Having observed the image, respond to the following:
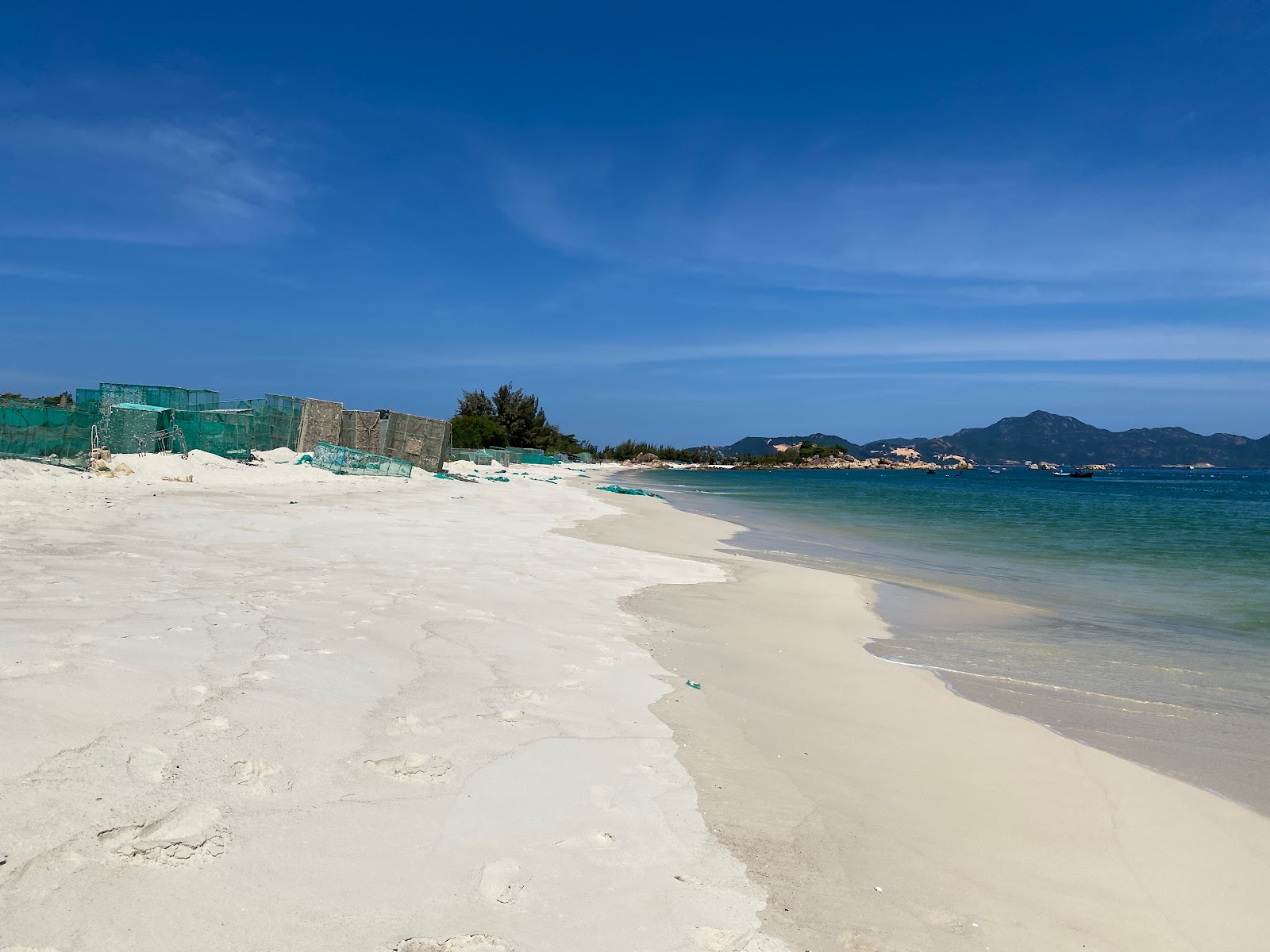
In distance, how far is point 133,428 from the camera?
1895cm

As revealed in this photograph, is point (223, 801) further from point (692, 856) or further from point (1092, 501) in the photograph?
point (1092, 501)

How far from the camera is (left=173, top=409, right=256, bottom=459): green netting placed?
2088cm

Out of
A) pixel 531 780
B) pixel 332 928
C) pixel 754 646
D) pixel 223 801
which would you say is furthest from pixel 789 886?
pixel 754 646

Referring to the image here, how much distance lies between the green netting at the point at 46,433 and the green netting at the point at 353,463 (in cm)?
720

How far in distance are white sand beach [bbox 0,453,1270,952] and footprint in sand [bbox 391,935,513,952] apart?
0.4 inches

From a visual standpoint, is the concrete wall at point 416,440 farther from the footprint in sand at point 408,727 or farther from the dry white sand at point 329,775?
the footprint in sand at point 408,727

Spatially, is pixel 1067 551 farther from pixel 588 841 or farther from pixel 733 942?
pixel 733 942

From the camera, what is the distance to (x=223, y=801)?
2.84 meters

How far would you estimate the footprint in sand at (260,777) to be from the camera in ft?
9.80

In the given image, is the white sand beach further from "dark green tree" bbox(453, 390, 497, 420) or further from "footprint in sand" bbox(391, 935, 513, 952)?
"dark green tree" bbox(453, 390, 497, 420)

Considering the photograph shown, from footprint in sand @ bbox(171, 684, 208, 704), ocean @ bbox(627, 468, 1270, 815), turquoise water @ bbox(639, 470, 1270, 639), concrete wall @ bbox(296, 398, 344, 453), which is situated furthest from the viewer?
concrete wall @ bbox(296, 398, 344, 453)

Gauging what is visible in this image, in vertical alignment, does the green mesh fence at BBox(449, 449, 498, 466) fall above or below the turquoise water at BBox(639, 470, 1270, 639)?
above

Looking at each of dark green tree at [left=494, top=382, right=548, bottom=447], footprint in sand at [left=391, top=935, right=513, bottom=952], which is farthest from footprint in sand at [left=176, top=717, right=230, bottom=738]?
dark green tree at [left=494, top=382, right=548, bottom=447]

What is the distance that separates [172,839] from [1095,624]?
34.6ft
